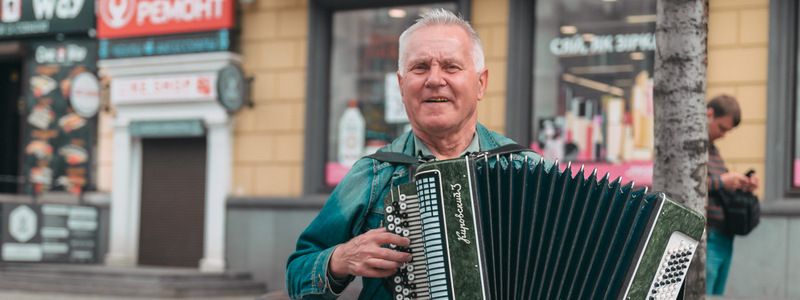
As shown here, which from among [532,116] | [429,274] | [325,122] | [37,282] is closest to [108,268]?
[37,282]

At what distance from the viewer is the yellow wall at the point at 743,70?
1085 centimetres

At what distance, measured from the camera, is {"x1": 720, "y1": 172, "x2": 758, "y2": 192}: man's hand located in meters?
6.68

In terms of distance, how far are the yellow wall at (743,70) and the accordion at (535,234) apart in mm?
8445

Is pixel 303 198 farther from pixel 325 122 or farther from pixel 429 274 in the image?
pixel 429 274

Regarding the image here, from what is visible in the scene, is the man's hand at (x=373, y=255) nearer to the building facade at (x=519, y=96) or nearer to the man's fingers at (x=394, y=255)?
the man's fingers at (x=394, y=255)

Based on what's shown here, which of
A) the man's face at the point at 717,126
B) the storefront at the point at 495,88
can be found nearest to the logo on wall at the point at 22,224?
the storefront at the point at 495,88

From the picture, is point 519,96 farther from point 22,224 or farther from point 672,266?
point 672,266

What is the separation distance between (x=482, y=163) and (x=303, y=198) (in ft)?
34.7

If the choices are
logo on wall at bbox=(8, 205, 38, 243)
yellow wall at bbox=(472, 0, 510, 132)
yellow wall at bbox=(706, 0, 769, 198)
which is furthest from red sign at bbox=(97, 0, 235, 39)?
yellow wall at bbox=(706, 0, 769, 198)

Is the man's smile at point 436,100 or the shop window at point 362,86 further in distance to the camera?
the shop window at point 362,86

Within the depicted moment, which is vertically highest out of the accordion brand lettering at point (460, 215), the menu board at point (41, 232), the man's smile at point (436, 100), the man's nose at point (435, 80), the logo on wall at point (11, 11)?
the logo on wall at point (11, 11)

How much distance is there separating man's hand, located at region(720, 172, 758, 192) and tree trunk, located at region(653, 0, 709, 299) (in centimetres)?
153

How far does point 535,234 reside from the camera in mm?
2732

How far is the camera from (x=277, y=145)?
13570mm
